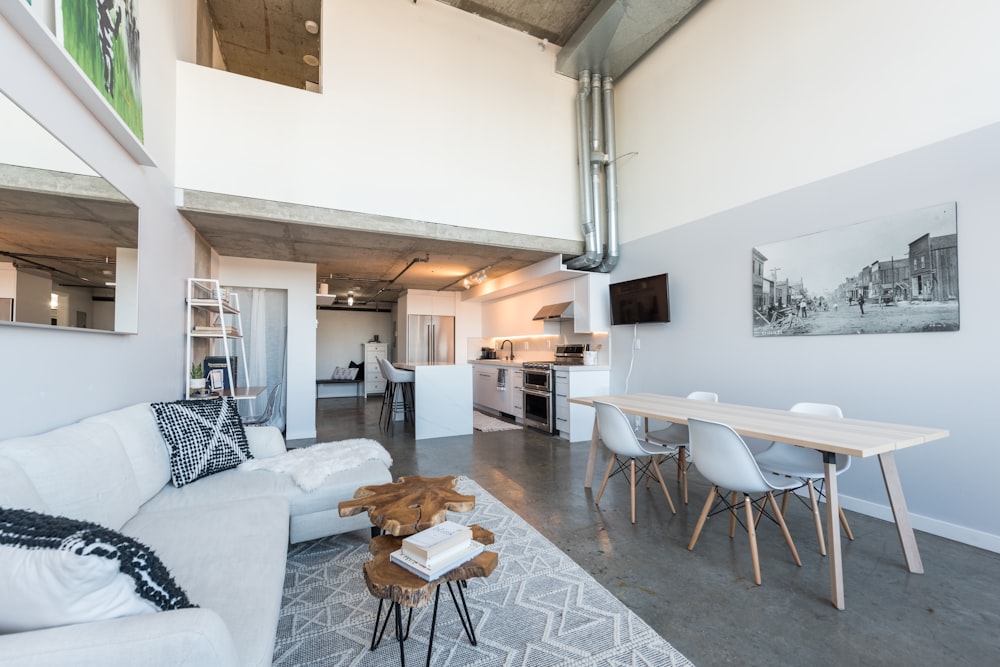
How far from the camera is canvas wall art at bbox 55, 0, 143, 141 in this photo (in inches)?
73.0

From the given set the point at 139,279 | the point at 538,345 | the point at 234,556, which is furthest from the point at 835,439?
the point at 538,345

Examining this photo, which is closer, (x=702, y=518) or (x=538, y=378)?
(x=702, y=518)

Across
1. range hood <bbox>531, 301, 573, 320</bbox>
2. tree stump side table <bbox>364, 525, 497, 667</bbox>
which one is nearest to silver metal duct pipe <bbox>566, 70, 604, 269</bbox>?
range hood <bbox>531, 301, 573, 320</bbox>

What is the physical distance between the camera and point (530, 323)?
7297 millimetres

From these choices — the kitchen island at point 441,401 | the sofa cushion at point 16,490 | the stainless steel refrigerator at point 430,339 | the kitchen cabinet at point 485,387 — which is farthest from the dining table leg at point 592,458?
the stainless steel refrigerator at point 430,339

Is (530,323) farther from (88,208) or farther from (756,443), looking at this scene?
(88,208)

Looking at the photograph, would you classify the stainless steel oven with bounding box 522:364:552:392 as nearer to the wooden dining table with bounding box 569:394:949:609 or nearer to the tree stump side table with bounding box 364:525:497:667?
the wooden dining table with bounding box 569:394:949:609

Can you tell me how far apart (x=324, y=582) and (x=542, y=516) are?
1.47 m

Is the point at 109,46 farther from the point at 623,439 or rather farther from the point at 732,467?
the point at 732,467

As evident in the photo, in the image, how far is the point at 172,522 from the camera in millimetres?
1820

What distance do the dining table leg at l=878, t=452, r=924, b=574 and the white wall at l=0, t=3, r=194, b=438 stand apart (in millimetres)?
3904

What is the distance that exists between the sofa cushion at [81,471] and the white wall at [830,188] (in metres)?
4.40

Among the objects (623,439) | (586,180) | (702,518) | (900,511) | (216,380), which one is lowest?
(702,518)

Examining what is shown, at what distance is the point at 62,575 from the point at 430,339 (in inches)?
Result: 329
